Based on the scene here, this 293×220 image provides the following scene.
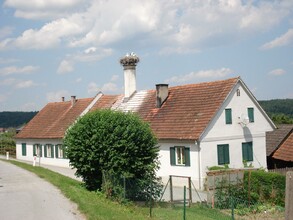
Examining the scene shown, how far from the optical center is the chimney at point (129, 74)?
124 ft

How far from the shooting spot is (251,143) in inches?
1184

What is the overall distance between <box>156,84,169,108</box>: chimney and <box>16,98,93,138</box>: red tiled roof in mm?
10088

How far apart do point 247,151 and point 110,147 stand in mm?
13224

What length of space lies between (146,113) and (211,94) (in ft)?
18.3

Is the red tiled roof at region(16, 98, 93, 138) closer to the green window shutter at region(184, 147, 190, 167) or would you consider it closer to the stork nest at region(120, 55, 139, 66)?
the stork nest at region(120, 55, 139, 66)

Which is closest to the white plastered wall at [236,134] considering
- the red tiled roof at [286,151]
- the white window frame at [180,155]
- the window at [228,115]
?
the window at [228,115]

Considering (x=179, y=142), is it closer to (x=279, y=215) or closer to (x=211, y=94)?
(x=211, y=94)

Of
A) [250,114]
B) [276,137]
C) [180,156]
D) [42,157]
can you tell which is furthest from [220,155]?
[42,157]

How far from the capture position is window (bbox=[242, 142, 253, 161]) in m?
29.5

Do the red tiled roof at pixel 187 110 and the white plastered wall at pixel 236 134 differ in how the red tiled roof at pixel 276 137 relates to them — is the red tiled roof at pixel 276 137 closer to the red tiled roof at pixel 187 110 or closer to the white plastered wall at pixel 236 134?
the white plastered wall at pixel 236 134

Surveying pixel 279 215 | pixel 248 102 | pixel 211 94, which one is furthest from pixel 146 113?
pixel 279 215

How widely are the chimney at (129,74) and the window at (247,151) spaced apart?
12.0 metres

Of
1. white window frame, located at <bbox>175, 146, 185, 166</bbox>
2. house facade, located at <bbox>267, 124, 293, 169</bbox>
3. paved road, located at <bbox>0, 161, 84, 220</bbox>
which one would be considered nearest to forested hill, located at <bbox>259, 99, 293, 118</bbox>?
house facade, located at <bbox>267, 124, 293, 169</bbox>

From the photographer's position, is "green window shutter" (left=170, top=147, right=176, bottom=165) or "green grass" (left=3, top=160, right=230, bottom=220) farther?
"green window shutter" (left=170, top=147, right=176, bottom=165)
